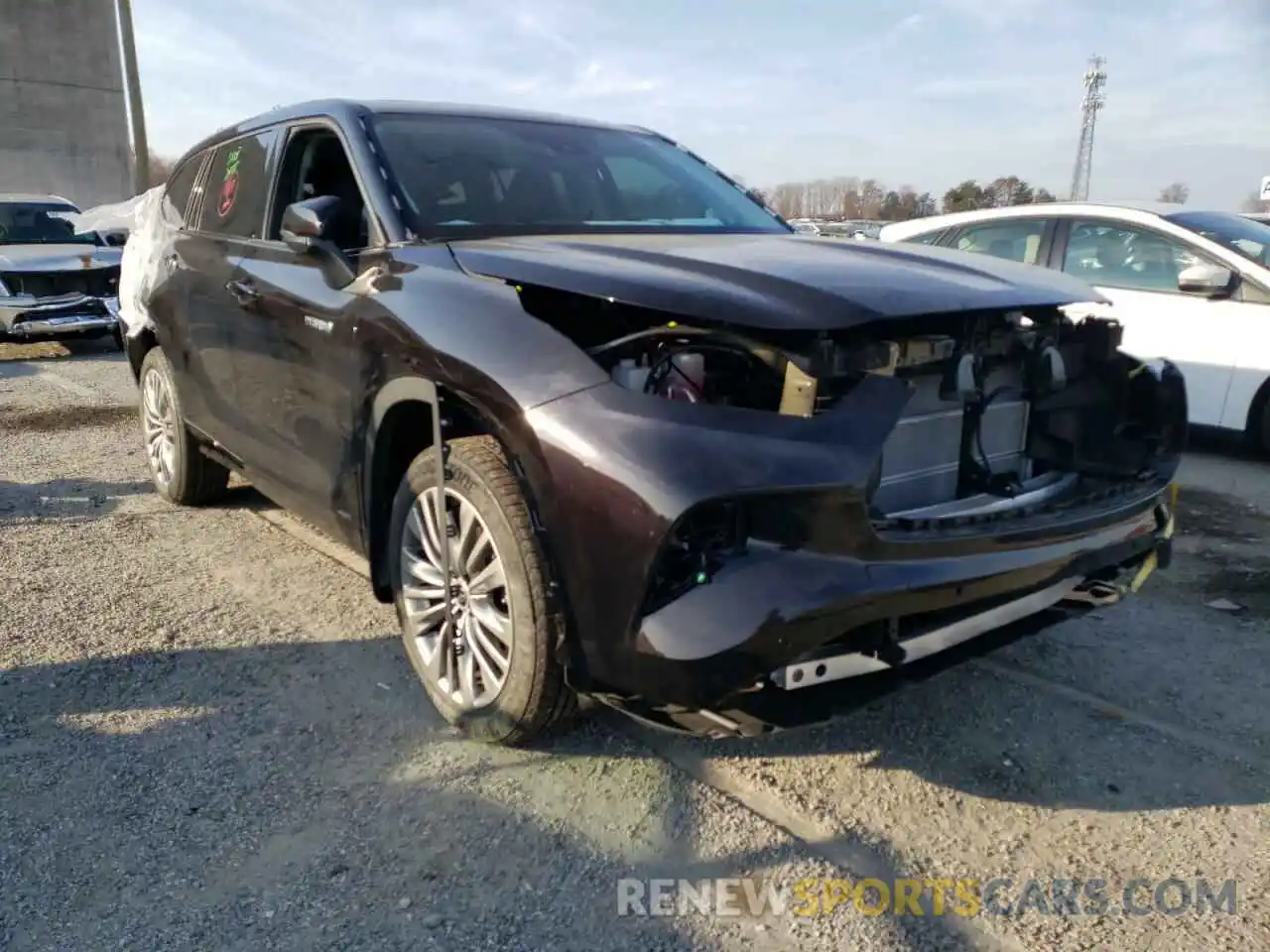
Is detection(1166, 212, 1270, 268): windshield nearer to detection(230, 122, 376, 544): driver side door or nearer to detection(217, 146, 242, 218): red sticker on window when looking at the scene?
detection(230, 122, 376, 544): driver side door

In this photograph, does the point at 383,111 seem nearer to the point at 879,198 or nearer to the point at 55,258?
the point at 55,258

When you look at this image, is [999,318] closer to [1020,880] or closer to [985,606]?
[985,606]

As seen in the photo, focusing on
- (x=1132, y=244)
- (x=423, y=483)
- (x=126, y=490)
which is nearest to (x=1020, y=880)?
(x=423, y=483)

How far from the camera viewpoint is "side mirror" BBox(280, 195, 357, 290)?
3170mm

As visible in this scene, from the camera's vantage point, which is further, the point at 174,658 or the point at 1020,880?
the point at 174,658

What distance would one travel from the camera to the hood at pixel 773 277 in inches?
91.5

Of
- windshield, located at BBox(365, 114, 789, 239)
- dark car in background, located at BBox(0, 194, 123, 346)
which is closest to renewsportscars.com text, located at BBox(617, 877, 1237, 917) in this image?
windshield, located at BBox(365, 114, 789, 239)

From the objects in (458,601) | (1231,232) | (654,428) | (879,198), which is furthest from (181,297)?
(879,198)

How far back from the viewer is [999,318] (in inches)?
109

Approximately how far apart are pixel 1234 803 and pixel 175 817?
2755mm

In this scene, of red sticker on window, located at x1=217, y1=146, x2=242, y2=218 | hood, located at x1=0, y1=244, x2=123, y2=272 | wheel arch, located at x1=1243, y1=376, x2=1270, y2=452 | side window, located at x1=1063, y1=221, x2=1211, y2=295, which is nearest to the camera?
red sticker on window, located at x1=217, y1=146, x2=242, y2=218

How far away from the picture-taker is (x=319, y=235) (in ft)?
10.6

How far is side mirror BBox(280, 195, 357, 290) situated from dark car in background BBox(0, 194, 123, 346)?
8.46m

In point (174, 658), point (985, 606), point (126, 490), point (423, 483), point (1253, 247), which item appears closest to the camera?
point (985, 606)
